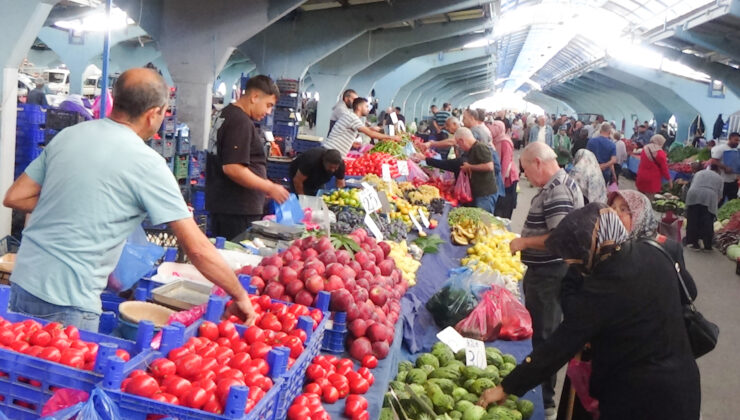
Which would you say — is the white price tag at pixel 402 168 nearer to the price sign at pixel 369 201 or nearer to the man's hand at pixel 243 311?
the price sign at pixel 369 201

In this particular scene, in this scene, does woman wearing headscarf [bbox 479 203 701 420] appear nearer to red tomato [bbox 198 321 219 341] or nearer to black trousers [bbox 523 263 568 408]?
red tomato [bbox 198 321 219 341]

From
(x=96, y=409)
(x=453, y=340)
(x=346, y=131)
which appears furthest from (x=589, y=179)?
(x=96, y=409)

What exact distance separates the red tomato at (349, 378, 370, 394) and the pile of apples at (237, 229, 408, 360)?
0.95 ft

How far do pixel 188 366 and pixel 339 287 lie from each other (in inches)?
50.9

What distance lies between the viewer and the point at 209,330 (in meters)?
2.58

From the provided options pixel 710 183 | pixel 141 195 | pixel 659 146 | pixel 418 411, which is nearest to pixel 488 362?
pixel 418 411

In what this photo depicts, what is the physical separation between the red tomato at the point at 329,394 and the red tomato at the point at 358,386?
0.12m

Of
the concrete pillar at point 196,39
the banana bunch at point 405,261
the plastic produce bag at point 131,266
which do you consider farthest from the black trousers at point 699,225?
the plastic produce bag at point 131,266

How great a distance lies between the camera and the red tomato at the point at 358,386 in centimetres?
299

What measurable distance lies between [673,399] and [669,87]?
1114 inches

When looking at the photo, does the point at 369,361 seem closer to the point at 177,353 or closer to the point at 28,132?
the point at 177,353

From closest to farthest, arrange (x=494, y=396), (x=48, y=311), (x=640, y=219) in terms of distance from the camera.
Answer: (x=48, y=311) → (x=494, y=396) → (x=640, y=219)

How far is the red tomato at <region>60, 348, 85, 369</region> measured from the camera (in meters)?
2.12

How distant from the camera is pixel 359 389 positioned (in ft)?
9.82
